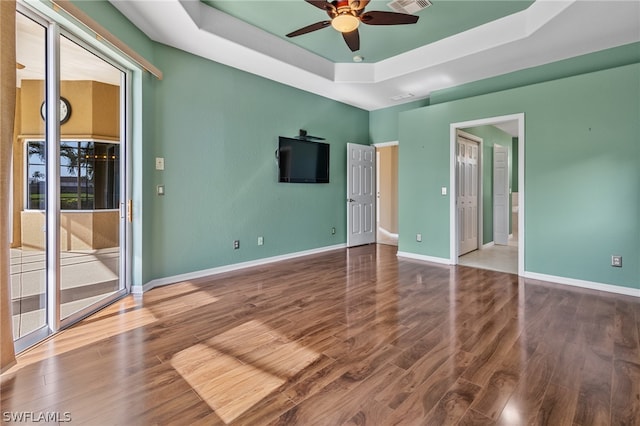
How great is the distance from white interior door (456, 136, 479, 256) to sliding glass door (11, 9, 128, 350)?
5.08m

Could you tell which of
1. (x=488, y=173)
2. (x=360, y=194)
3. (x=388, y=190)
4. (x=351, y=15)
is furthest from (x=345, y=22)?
(x=388, y=190)

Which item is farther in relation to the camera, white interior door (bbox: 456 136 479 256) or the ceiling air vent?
white interior door (bbox: 456 136 479 256)

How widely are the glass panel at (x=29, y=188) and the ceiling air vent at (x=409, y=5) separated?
334 cm

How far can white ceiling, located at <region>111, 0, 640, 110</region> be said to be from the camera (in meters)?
3.11

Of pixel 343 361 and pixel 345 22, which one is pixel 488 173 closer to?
pixel 345 22

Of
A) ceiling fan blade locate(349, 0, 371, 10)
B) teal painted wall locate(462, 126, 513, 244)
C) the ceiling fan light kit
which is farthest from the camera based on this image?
teal painted wall locate(462, 126, 513, 244)

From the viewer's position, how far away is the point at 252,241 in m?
4.77

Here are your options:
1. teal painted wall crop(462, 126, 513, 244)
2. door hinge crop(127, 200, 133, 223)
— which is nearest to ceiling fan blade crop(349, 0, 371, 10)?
door hinge crop(127, 200, 133, 223)

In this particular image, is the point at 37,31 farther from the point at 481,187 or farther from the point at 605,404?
the point at 481,187

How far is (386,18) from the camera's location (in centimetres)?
284

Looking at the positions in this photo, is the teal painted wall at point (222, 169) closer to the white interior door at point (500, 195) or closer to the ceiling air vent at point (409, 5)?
the ceiling air vent at point (409, 5)

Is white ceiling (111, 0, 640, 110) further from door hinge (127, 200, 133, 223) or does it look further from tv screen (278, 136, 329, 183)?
door hinge (127, 200, 133, 223)

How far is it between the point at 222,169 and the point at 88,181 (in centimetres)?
163

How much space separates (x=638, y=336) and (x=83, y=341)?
4.50m
